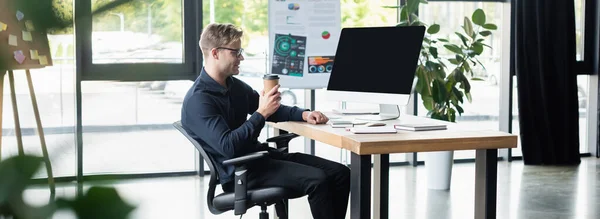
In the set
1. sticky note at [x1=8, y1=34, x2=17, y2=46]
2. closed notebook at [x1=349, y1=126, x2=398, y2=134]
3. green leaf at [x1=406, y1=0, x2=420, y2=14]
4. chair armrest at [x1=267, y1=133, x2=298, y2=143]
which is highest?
green leaf at [x1=406, y1=0, x2=420, y2=14]

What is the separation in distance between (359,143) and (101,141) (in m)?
2.11

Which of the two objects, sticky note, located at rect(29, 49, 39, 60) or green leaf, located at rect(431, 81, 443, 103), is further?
green leaf, located at rect(431, 81, 443, 103)

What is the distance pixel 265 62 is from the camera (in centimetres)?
552

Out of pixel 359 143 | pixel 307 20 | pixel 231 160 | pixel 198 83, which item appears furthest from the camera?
pixel 307 20

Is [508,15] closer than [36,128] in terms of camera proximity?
No

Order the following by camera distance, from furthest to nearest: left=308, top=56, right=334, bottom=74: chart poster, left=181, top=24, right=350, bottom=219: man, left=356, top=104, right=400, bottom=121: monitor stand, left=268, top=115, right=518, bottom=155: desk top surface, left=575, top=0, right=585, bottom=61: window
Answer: left=575, top=0, right=585, bottom=61: window → left=308, top=56, right=334, bottom=74: chart poster → left=356, top=104, right=400, bottom=121: monitor stand → left=181, top=24, right=350, bottom=219: man → left=268, top=115, right=518, bottom=155: desk top surface

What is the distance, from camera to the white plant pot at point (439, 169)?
4.89 metres

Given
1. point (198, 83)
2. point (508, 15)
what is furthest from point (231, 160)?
point (508, 15)

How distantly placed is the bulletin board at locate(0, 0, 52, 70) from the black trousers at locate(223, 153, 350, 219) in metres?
2.50

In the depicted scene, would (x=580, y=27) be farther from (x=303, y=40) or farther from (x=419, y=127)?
(x=419, y=127)

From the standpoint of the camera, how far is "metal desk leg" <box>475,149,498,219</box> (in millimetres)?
2664

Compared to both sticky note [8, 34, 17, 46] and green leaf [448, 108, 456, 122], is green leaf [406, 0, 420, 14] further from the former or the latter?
sticky note [8, 34, 17, 46]

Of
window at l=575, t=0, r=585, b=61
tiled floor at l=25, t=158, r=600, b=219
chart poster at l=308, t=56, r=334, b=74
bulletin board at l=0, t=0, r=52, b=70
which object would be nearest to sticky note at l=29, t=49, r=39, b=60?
bulletin board at l=0, t=0, r=52, b=70

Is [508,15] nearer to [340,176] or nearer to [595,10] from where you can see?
[595,10]
